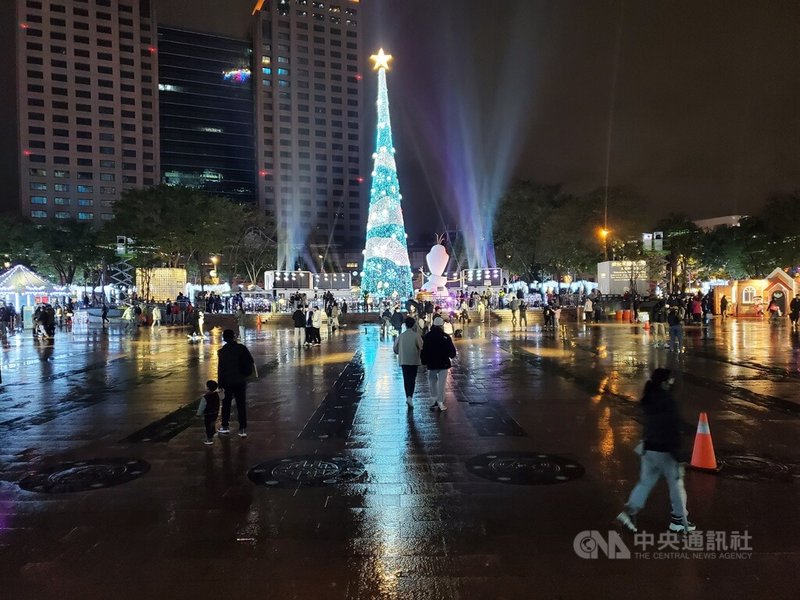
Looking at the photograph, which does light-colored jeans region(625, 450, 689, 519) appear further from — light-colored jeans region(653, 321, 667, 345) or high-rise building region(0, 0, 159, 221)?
high-rise building region(0, 0, 159, 221)

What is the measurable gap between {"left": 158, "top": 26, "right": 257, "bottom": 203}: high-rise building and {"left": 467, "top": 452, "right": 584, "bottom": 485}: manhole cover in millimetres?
121549

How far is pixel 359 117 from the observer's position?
451ft

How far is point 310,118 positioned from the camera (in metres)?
132

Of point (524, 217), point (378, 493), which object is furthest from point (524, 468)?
point (524, 217)

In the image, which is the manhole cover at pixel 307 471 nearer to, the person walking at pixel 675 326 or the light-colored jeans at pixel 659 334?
the person walking at pixel 675 326

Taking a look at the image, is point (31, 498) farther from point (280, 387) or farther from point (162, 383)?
point (162, 383)

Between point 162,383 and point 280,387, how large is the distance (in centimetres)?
284

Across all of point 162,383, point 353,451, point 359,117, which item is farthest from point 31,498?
point 359,117

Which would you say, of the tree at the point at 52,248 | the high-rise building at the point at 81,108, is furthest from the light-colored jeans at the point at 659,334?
the high-rise building at the point at 81,108

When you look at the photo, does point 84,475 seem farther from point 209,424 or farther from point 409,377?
point 409,377

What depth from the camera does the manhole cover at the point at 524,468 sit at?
5.96 metres

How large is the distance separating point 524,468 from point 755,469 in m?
2.38

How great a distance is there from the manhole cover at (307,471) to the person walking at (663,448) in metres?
2.76

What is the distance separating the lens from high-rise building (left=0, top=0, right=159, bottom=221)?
4131 inches
